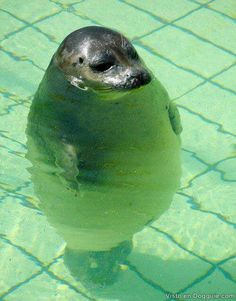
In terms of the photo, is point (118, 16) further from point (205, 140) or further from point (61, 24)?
point (205, 140)

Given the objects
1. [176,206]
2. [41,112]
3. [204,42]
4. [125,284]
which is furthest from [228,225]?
[204,42]

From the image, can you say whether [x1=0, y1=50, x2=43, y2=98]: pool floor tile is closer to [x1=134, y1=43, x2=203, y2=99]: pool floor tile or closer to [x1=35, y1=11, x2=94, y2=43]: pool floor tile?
[x1=35, y1=11, x2=94, y2=43]: pool floor tile

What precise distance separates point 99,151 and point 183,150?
1278mm

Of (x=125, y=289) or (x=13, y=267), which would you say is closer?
(x=125, y=289)

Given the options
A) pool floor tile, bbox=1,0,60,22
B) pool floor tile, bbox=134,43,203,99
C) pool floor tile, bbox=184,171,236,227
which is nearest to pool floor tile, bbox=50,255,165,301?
pool floor tile, bbox=184,171,236,227

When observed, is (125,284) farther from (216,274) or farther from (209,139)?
(209,139)

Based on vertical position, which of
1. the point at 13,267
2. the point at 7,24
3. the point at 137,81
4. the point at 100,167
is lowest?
the point at 13,267

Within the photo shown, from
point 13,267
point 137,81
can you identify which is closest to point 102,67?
point 137,81

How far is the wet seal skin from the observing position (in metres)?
4.81

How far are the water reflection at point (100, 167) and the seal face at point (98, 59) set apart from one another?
0.35 ft

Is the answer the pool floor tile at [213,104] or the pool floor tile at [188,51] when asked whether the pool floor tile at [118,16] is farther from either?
the pool floor tile at [213,104]

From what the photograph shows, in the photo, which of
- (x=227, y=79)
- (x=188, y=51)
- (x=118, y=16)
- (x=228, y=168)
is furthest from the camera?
(x=118, y=16)

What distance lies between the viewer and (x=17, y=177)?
19.0 feet

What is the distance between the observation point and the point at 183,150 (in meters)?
6.10
